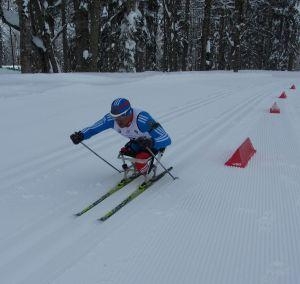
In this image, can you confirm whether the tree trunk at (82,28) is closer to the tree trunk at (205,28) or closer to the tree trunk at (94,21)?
the tree trunk at (94,21)

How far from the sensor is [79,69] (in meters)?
19.8

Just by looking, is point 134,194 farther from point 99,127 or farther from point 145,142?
point 99,127

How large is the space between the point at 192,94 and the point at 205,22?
15.9 m

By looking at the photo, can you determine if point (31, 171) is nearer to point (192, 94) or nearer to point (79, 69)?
point (192, 94)

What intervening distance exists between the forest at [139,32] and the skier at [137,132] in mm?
10624

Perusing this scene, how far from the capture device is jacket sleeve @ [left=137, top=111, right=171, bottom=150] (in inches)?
208

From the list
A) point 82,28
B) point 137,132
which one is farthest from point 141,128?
point 82,28

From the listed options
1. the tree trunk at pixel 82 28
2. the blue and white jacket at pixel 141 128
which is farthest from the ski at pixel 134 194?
the tree trunk at pixel 82 28

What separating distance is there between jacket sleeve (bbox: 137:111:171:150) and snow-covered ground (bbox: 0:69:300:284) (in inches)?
24.9

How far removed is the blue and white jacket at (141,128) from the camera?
530cm

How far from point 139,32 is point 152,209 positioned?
26.5m

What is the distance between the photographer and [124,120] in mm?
5191

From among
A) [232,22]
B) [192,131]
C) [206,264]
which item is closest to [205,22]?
[232,22]

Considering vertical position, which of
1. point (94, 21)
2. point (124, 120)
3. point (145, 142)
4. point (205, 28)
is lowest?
point (145, 142)
